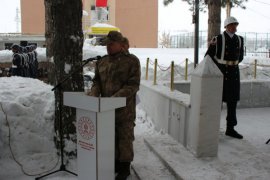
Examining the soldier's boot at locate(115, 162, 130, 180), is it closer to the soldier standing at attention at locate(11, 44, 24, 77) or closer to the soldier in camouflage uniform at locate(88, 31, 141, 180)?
the soldier in camouflage uniform at locate(88, 31, 141, 180)

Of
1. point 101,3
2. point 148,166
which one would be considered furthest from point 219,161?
point 101,3

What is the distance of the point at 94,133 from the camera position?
337 centimetres

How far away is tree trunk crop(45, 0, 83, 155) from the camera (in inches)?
178

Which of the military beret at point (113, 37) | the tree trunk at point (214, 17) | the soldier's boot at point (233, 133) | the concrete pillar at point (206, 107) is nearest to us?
the military beret at point (113, 37)

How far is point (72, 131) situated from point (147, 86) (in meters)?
3.23

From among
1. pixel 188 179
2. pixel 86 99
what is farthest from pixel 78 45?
pixel 188 179

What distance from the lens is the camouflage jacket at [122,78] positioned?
3.98 meters

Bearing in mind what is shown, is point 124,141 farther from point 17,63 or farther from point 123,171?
point 17,63

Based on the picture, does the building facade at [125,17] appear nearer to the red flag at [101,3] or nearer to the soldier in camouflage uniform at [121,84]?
the red flag at [101,3]

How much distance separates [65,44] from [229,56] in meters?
2.42

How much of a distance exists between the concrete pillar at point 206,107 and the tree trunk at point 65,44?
151cm

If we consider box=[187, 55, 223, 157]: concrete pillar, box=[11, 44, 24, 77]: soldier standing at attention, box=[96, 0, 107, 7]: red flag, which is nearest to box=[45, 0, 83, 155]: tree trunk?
box=[187, 55, 223, 157]: concrete pillar

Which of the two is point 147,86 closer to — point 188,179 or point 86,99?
point 188,179

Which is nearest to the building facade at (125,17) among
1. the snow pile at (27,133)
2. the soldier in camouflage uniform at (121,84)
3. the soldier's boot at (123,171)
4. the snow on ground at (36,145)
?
the snow on ground at (36,145)
